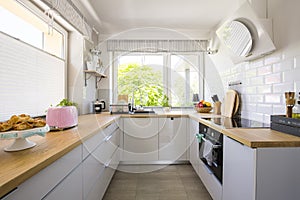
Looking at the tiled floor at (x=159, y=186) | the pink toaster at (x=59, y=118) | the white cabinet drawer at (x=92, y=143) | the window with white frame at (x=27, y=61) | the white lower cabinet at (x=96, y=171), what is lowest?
the tiled floor at (x=159, y=186)

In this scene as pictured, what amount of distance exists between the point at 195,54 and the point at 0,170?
11.2 ft

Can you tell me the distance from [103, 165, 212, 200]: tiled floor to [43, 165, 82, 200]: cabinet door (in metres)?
0.98

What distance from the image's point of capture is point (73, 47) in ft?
9.11

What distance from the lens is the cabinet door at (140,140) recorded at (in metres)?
3.02

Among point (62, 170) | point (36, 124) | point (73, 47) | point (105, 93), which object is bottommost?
point (62, 170)

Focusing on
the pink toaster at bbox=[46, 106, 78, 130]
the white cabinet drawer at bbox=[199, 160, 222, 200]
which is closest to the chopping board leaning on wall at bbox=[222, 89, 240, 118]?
the white cabinet drawer at bbox=[199, 160, 222, 200]

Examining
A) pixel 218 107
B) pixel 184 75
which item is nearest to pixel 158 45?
pixel 184 75

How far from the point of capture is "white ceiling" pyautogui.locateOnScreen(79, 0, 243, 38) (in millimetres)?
2436

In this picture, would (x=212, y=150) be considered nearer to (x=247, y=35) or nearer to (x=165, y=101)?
(x=247, y=35)

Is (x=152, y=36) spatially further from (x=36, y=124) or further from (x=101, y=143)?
(x=36, y=124)

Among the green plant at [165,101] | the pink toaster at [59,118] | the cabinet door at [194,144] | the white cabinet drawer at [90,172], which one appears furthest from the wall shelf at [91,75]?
the cabinet door at [194,144]

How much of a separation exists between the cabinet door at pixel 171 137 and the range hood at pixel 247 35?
52.0 inches

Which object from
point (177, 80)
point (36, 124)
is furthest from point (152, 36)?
point (36, 124)

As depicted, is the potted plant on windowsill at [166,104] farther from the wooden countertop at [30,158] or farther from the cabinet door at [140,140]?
the wooden countertop at [30,158]
